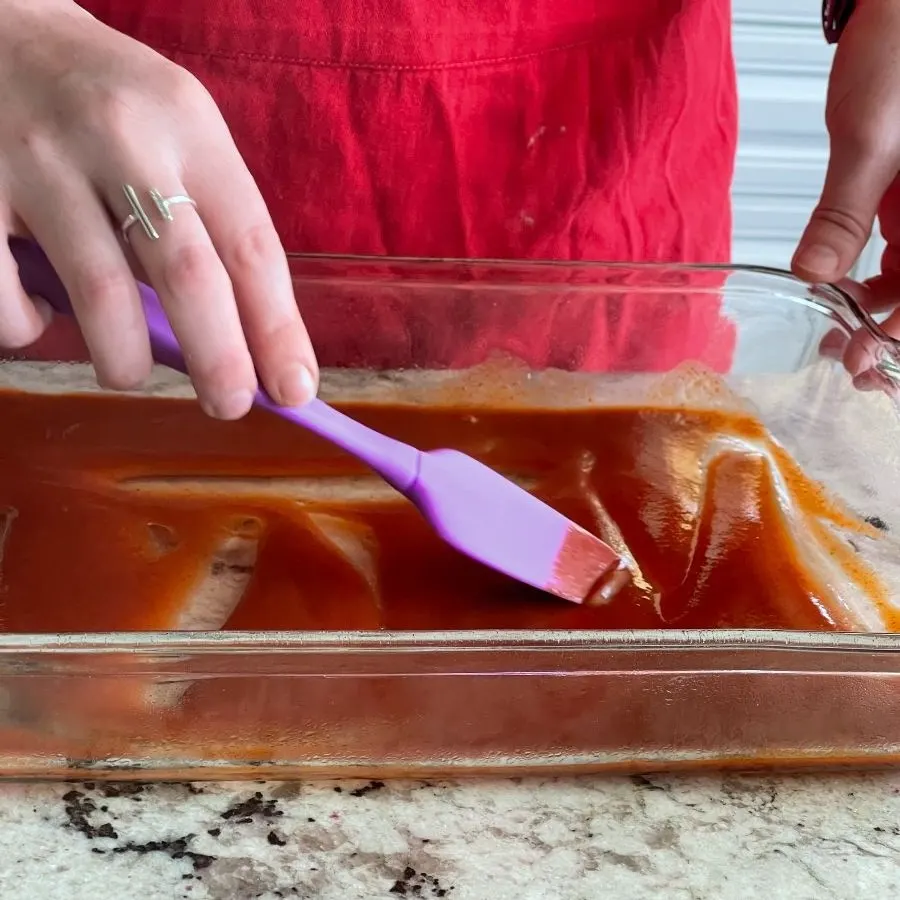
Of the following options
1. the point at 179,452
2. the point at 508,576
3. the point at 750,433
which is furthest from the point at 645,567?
the point at 179,452

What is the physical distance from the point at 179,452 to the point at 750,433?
1.45ft

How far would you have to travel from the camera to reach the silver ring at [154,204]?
0.47m

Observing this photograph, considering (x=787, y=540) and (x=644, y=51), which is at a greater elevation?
(x=644, y=51)

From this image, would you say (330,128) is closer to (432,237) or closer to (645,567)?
(432,237)

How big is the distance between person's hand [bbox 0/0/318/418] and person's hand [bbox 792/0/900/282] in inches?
16.0

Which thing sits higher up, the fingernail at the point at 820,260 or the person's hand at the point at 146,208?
the person's hand at the point at 146,208

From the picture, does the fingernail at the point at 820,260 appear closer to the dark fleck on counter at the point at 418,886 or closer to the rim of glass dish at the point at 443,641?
the rim of glass dish at the point at 443,641

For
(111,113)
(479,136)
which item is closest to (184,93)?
(111,113)

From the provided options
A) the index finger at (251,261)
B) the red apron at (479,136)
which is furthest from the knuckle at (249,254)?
the red apron at (479,136)

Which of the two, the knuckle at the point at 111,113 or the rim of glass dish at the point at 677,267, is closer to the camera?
the knuckle at the point at 111,113

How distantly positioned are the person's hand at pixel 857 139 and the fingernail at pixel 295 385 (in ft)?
1.33

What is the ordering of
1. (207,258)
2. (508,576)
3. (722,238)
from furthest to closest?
(722,238)
(508,576)
(207,258)

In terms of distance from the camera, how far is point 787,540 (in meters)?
0.73

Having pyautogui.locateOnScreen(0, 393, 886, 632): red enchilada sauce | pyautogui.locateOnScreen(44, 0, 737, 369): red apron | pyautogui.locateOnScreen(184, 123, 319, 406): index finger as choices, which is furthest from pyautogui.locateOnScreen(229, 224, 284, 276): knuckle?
pyautogui.locateOnScreen(44, 0, 737, 369): red apron
